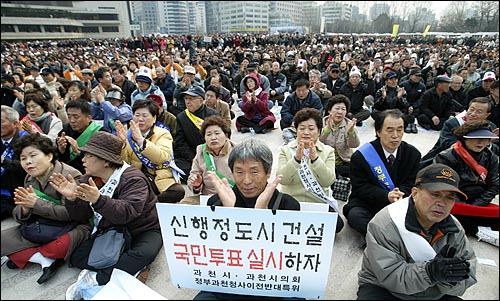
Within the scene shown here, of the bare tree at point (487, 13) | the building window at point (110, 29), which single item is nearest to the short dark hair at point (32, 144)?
the bare tree at point (487, 13)

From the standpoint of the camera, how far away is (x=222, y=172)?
3.37 m

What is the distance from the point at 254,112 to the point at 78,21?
183 ft

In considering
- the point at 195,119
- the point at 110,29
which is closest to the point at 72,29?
the point at 110,29

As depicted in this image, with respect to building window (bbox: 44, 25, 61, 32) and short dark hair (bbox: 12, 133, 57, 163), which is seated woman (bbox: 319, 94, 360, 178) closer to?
short dark hair (bbox: 12, 133, 57, 163)

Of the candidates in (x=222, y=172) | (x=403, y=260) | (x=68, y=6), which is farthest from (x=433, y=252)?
(x=68, y=6)

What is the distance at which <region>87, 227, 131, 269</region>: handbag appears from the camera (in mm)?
2543

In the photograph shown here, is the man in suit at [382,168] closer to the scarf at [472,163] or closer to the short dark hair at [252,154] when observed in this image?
the scarf at [472,163]

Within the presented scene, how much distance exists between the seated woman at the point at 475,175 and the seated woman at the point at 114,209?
3.33 m

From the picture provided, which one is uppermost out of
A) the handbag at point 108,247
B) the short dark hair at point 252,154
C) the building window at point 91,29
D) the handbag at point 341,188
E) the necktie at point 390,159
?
the building window at point 91,29

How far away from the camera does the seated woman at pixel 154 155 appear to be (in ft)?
11.7

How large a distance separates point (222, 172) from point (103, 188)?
1278 mm

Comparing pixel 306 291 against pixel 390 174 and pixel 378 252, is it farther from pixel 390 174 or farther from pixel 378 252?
pixel 390 174

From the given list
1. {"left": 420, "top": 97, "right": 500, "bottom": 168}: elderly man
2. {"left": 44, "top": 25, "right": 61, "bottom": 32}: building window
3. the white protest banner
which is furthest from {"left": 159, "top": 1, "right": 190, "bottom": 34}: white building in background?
the white protest banner

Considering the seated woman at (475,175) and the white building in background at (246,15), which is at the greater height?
the white building in background at (246,15)
